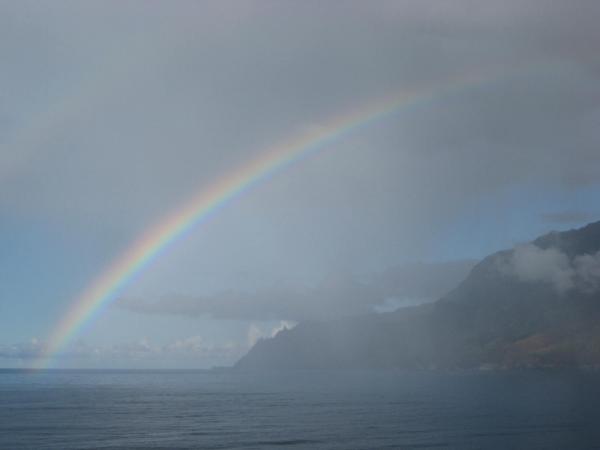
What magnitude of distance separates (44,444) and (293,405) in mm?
78970

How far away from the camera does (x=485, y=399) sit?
541ft

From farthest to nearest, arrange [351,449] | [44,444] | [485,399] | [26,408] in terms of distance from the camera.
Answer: [485,399]
[26,408]
[44,444]
[351,449]

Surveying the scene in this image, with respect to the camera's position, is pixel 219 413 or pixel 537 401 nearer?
pixel 219 413

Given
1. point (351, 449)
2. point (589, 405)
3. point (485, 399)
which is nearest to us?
point (351, 449)

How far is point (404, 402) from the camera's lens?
156750 millimetres

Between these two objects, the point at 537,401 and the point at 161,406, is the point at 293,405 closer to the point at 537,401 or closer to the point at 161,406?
the point at 161,406

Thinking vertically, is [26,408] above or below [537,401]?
above

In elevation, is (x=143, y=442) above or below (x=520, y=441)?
above

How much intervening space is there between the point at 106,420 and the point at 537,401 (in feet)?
325

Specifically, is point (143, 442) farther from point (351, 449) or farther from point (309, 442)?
point (351, 449)

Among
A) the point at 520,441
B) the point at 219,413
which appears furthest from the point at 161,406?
the point at 520,441

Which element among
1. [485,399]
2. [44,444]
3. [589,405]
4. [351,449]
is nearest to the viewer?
[351,449]

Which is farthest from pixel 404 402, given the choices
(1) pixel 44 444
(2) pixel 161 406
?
(1) pixel 44 444

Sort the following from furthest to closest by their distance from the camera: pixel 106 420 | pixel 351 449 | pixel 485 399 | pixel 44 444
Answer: pixel 485 399
pixel 106 420
pixel 44 444
pixel 351 449
